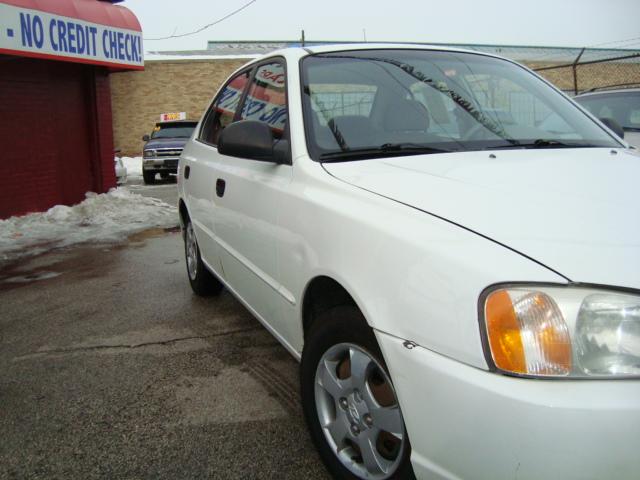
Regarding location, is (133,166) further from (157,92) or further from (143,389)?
(143,389)

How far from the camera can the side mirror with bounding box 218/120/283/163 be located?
2.65 meters

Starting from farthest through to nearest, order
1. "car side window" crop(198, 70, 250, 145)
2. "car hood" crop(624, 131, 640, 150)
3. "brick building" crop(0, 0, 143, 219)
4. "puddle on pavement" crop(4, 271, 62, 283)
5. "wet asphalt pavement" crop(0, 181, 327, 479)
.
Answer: "brick building" crop(0, 0, 143, 219) < "car hood" crop(624, 131, 640, 150) < "puddle on pavement" crop(4, 271, 62, 283) < "car side window" crop(198, 70, 250, 145) < "wet asphalt pavement" crop(0, 181, 327, 479)

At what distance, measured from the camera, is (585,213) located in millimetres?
1754

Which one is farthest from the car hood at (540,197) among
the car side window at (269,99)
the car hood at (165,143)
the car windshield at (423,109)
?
the car hood at (165,143)

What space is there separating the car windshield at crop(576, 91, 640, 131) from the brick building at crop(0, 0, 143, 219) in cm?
744

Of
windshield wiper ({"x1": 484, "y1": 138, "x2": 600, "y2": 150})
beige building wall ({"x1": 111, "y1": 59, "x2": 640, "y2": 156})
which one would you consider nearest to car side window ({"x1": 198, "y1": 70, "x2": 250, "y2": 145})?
windshield wiper ({"x1": 484, "y1": 138, "x2": 600, "y2": 150})

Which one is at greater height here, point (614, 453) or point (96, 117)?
point (96, 117)

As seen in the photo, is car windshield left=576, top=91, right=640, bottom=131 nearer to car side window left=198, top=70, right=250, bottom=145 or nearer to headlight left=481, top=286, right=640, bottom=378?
car side window left=198, top=70, right=250, bottom=145

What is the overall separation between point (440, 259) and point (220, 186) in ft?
6.93

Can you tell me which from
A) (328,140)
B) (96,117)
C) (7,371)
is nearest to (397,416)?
(328,140)

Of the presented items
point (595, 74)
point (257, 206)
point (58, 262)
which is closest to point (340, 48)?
point (257, 206)

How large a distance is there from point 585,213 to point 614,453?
71 cm

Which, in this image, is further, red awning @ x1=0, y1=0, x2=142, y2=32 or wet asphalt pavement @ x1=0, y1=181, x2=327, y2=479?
red awning @ x1=0, y1=0, x2=142, y2=32

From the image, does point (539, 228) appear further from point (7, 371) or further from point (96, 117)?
point (96, 117)
